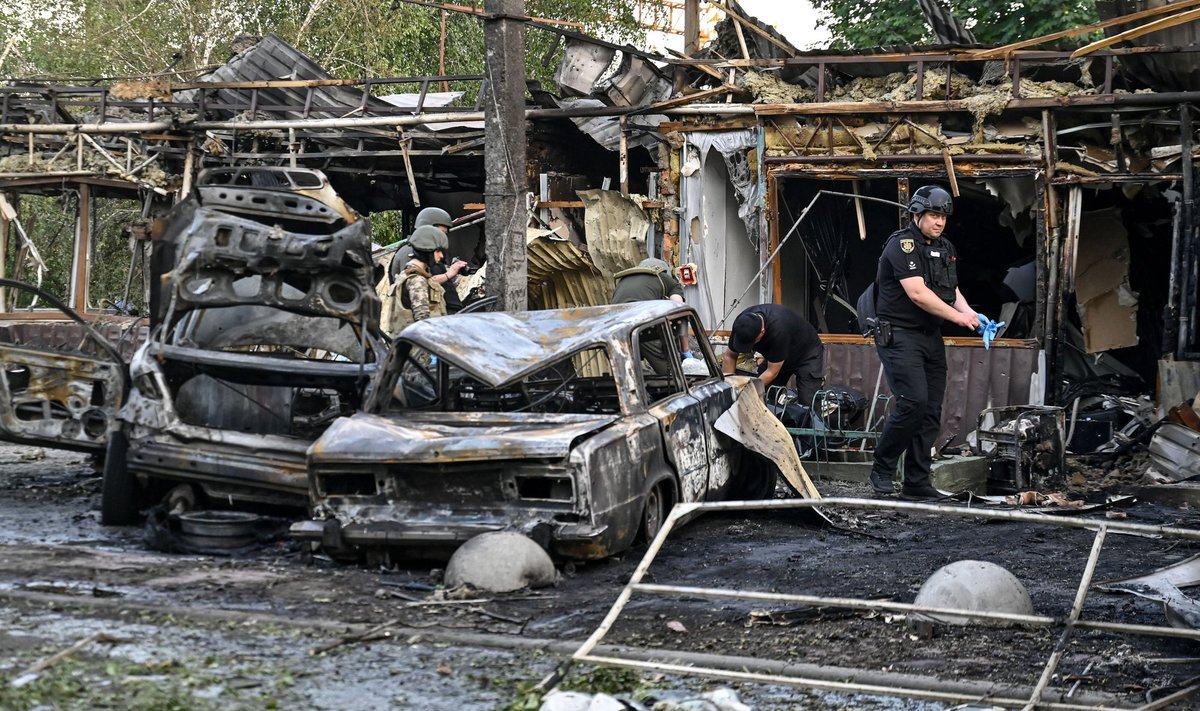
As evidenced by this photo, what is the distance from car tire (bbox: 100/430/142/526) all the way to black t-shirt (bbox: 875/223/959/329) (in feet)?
16.7

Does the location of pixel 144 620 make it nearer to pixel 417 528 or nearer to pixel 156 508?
pixel 417 528

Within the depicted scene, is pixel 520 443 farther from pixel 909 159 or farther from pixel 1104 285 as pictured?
pixel 1104 285

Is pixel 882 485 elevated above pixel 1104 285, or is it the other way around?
pixel 1104 285

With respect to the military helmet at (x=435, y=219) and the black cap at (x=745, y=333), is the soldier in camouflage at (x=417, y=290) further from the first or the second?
the black cap at (x=745, y=333)

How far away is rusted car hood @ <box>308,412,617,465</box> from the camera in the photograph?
677 centimetres

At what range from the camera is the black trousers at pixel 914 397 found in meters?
9.63

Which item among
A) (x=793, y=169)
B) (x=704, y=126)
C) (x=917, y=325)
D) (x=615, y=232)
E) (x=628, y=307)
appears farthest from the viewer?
(x=615, y=232)

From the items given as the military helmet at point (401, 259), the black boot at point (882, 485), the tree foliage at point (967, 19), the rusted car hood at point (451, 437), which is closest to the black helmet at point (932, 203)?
the black boot at point (882, 485)

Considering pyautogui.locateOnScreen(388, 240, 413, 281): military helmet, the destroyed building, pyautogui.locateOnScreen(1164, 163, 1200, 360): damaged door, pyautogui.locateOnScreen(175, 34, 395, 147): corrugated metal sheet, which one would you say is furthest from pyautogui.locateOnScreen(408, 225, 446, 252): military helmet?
pyautogui.locateOnScreen(175, 34, 395, 147): corrugated metal sheet

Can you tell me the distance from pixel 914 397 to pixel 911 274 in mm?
848

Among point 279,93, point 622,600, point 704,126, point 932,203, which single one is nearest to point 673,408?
point 932,203

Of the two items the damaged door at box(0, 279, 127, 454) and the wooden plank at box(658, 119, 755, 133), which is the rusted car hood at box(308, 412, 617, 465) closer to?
the damaged door at box(0, 279, 127, 454)

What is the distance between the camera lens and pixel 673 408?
7.95 m

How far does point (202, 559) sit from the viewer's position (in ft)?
24.2
